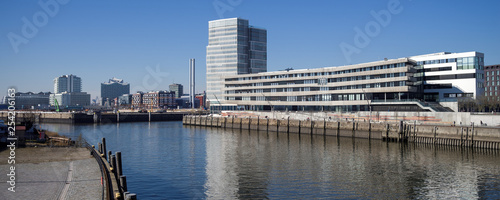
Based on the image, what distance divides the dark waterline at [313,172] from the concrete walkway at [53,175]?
608 centimetres

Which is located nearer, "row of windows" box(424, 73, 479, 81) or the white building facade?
the white building facade

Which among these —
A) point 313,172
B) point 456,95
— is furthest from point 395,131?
point 313,172

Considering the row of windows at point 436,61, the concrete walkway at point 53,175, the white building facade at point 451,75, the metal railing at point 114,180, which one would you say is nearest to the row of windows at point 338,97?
the white building facade at point 451,75

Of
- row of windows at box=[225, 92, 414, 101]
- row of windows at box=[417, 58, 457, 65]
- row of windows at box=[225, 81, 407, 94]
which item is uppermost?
row of windows at box=[417, 58, 457, 65]

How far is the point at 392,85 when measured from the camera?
11975cm

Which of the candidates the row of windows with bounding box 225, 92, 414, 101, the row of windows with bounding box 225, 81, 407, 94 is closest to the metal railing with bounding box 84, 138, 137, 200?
the row of windows with bounding box 225, 92, 414, 101

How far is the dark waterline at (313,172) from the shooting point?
131 ft

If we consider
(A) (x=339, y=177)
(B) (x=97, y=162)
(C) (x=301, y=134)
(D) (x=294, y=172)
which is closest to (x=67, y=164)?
(B) (x=97, y=162)

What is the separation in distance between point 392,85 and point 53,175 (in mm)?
105985

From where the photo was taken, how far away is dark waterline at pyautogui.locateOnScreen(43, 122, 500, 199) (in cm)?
4003

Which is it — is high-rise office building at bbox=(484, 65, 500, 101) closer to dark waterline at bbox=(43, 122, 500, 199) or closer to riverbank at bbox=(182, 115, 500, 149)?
riverbank at bbox=(182, 115, 500, 149)

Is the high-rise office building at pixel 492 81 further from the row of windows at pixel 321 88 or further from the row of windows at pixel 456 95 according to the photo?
the row of windows at pixel 321 88

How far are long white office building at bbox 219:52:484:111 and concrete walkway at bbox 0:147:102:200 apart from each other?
93.6 m

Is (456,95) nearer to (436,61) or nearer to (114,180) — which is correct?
(436,61)
